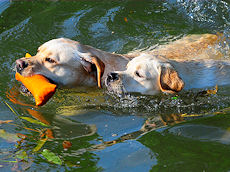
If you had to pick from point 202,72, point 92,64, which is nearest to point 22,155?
point 92,64

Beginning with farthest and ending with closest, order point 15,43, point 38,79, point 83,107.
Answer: point 15,43
point 83,107
point 38,79

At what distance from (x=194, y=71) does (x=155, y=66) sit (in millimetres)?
847

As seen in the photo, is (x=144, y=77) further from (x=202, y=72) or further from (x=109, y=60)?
(x=202, y=72)

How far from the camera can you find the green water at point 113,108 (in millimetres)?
4414

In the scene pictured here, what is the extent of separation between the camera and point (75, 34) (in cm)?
905

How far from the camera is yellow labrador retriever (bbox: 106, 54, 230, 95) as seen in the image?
5.72 metres

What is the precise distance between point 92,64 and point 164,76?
1.22m

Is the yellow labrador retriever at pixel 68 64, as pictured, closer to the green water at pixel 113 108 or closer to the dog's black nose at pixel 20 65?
the dog's black nose at pixel 20 65

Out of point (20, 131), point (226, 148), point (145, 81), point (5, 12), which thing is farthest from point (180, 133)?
point (5, 12)

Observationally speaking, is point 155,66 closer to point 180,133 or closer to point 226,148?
point 180,133

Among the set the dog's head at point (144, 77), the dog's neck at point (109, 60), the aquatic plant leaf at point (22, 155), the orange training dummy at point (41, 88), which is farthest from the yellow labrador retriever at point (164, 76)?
the aquatic plant leaf at point (22, 155)

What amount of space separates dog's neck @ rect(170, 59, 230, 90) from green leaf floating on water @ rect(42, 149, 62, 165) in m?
2.71

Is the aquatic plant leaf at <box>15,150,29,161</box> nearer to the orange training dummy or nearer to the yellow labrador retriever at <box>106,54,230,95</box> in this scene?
the orange training dummy

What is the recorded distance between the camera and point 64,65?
19.4 feet
